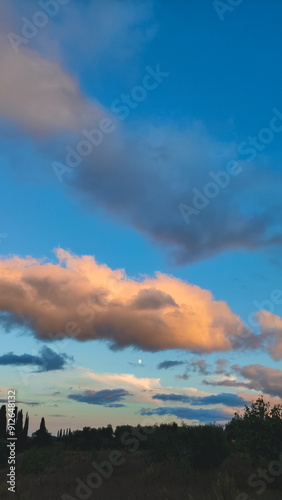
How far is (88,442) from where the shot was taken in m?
70.9

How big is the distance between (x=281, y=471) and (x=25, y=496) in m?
17.4

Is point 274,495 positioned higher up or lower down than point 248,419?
lower down

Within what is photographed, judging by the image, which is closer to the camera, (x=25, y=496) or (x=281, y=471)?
(x=281, y=471)

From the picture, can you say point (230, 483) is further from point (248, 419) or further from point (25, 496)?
point (25, 496)

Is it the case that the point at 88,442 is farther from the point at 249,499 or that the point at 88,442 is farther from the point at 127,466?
the point at 249,499

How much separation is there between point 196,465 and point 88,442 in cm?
4426

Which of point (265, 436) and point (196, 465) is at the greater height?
point (265, 436)

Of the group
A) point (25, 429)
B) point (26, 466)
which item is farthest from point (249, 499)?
point (25, 429)

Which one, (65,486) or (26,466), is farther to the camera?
(26,466)

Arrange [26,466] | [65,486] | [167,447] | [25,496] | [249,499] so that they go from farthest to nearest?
[26,466] < [167,447] < [65,486] < [25,496] < [249,499]

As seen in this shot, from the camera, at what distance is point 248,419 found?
88.7 ft

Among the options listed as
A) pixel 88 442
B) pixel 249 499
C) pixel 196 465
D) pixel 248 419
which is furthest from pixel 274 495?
pixel 88 442

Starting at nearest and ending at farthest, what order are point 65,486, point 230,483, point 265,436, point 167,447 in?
point 230,483
point 265,436
point 65,486
point 167,447

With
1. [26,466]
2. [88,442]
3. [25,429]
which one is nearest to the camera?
[26,466]
